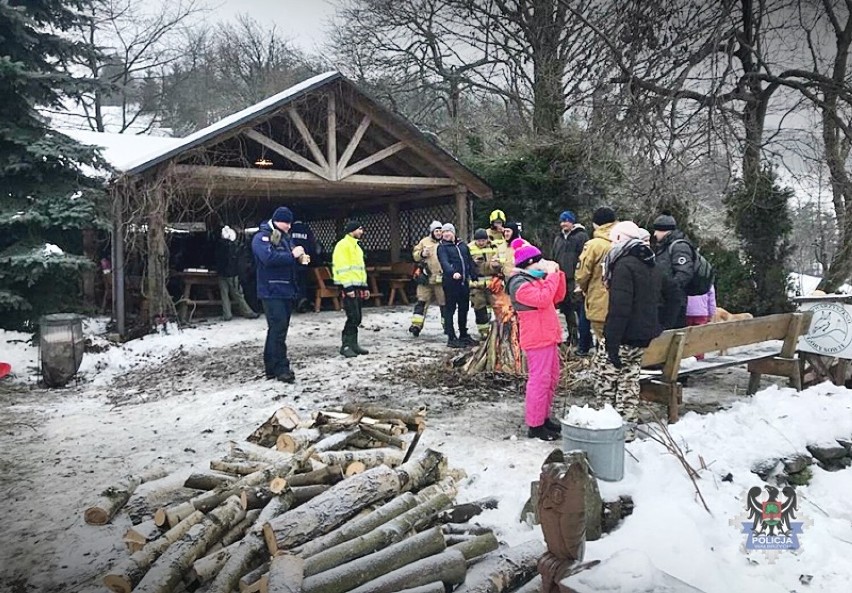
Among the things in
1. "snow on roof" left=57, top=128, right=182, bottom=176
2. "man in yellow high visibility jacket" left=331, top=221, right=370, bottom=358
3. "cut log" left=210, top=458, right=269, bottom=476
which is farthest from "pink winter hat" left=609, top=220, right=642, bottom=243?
"snow on roof" left=57, top=128, right=182, bottom=176

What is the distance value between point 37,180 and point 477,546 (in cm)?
974

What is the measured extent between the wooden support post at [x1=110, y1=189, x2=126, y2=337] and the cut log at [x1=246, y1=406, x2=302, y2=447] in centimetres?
639

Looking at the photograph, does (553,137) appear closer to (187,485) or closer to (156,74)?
(187,485)

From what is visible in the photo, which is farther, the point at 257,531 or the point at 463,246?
the point at 463,246

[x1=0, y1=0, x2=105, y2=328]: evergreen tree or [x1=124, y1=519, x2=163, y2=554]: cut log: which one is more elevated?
[x1=0, y1=0, x2=105, y2=328]: evergreen tree

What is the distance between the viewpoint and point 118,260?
10242 mm

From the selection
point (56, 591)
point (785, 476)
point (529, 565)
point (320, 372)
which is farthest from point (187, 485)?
point (785, 476)

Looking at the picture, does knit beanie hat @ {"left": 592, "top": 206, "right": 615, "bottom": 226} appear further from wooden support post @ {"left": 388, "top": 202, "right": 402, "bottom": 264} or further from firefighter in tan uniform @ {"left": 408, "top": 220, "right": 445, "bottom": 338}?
wooden support post @ {"left": 388, "top": 202, "right": 402, "bottom": 264}

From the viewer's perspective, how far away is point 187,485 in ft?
12.9

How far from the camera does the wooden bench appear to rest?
492 cm

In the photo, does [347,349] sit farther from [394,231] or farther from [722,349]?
[394,231]

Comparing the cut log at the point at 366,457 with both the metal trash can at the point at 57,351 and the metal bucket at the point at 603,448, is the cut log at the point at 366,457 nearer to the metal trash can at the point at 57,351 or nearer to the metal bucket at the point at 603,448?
the metal bucket at the point at 603,448

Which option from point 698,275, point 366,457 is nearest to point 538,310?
point 366,457

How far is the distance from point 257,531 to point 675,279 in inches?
168
